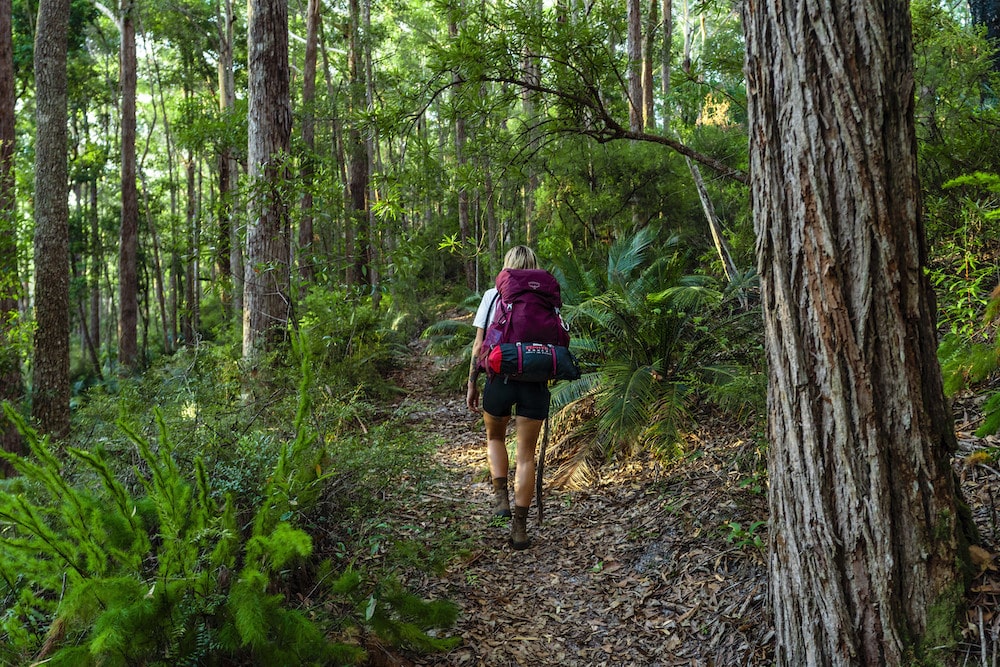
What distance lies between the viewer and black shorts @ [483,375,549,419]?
14.4 feet

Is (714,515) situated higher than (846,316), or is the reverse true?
(846,316)

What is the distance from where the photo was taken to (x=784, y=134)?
243 cm

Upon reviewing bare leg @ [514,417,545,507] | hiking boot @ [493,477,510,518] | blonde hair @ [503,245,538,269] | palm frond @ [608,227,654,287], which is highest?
palm frond @ [608,227,654,287]

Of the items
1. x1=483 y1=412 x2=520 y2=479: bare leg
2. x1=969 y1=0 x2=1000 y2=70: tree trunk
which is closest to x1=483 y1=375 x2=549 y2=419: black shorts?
x1=483 y1=412 x2=520 y2=479: bare leg

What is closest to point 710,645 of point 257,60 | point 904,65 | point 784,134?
point 784,134

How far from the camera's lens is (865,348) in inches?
90.9

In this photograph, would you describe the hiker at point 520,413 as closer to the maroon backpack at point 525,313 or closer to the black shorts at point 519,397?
the black shorts at point 519,397

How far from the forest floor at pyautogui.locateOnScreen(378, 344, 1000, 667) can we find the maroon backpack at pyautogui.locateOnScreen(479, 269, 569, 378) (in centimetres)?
128

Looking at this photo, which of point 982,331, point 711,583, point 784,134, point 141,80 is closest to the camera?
point 784,134

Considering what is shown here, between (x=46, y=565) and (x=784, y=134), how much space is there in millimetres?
3080

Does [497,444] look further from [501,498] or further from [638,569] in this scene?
[638,569]

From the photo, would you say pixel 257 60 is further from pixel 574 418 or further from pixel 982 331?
pixel 982 331

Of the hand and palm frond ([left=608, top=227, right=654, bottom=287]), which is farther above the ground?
palm frond ([left=608, top=227, right=654, bottom=287])

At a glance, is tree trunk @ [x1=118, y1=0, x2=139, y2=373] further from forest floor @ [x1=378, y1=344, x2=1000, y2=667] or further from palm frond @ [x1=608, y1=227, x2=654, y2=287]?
forest floor @ [x1=378, y1=344, x2=1000, y2=667]
